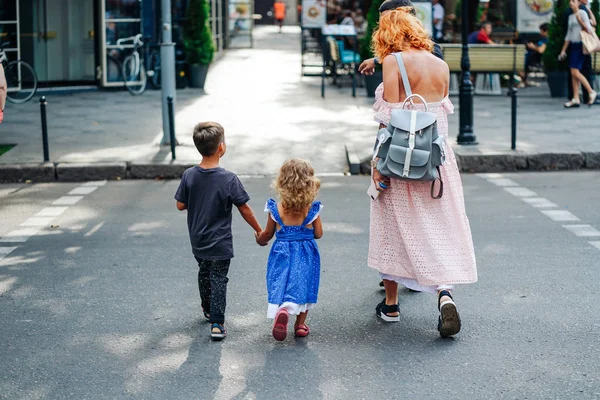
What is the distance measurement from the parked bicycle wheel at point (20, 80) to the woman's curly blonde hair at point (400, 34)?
14220 mm

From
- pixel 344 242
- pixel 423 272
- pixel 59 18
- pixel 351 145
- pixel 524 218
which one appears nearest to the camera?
pixel 423 272

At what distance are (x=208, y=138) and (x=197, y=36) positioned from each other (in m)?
15.6

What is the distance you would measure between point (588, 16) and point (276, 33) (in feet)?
101

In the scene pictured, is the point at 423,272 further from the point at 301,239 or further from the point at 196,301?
the point at 196,301

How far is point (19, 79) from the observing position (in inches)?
765

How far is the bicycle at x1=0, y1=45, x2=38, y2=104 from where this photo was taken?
19.2 meters

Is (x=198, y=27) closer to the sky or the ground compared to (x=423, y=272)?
closer to the sky

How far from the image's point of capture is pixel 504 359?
552cm

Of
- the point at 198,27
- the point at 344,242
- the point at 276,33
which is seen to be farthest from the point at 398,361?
the point at 276,33

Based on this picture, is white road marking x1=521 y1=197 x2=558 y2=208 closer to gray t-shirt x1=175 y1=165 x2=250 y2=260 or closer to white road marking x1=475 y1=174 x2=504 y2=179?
white road marking x1=475 y1=174 x2=504 y2=179

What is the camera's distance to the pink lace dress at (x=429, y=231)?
5.98m

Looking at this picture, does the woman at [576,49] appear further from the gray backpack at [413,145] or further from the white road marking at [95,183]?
the gray backpack at [413,145]

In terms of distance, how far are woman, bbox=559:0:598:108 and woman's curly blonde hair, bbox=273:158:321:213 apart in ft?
42.0

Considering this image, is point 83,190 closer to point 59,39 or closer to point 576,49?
point 576,49
